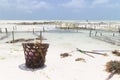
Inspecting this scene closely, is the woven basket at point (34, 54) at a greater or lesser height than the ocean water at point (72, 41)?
greater

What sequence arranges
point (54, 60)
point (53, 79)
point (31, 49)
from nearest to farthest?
point (53, 79) → point (31, 49) → point (54, 60)

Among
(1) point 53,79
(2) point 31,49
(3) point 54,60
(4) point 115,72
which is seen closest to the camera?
(1) point 53,79

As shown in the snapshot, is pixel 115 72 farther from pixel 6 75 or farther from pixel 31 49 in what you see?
pixel 6 75

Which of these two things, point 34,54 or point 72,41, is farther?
point 72,41

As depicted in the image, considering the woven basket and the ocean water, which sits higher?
the woven basket

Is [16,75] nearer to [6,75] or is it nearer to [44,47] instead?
[6,75]

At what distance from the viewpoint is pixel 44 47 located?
33.8ft

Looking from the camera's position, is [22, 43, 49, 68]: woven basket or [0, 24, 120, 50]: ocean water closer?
[22, 43, 49, 68]: woven basket

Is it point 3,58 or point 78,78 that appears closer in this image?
point 78,78

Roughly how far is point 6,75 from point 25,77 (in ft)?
2.71

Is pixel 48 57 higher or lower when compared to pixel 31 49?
lower

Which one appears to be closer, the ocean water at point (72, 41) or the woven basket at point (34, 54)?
the woven basket at point (34, 54)

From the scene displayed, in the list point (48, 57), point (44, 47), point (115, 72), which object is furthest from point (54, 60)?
point (115, 72)

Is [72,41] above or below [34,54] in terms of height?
below
